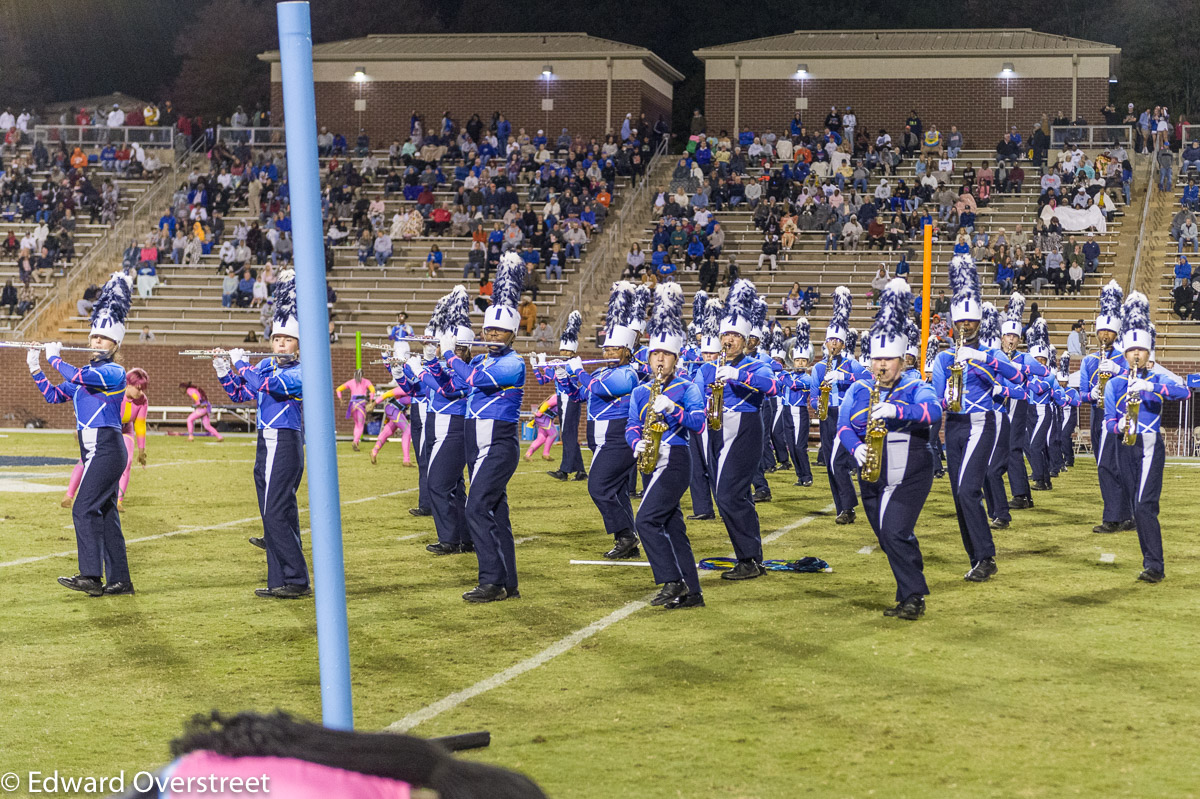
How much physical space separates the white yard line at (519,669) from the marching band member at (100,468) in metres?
3.43

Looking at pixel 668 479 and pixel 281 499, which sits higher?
pixel 668 479

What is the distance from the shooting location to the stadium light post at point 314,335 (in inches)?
124

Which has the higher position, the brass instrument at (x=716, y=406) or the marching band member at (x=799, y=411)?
the brass instrument at (x=716, y=406)

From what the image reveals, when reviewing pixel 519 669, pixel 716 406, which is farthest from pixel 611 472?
pixel 519 669

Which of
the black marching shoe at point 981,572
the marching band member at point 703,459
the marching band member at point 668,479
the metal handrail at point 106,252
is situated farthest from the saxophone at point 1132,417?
the metal handrail at point 106,252

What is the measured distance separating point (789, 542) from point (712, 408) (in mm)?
2366

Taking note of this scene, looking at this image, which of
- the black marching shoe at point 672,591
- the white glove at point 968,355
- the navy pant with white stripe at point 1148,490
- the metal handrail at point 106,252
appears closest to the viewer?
the black marching shoe at point 672,591

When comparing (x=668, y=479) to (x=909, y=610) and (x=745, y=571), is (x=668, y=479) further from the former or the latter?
(x=745, y=571)

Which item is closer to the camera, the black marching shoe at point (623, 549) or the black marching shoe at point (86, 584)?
the black marching shoe at point (86, 584)

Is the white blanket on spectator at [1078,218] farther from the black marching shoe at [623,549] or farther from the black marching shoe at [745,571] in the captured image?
the black marching shoe at [745,571]

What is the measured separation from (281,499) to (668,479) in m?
2.69

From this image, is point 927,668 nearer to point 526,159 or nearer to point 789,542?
point 789,542

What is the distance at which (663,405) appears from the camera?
8.78 meters

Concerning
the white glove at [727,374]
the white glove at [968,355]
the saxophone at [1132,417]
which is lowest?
the saxophone at [1132,417]
